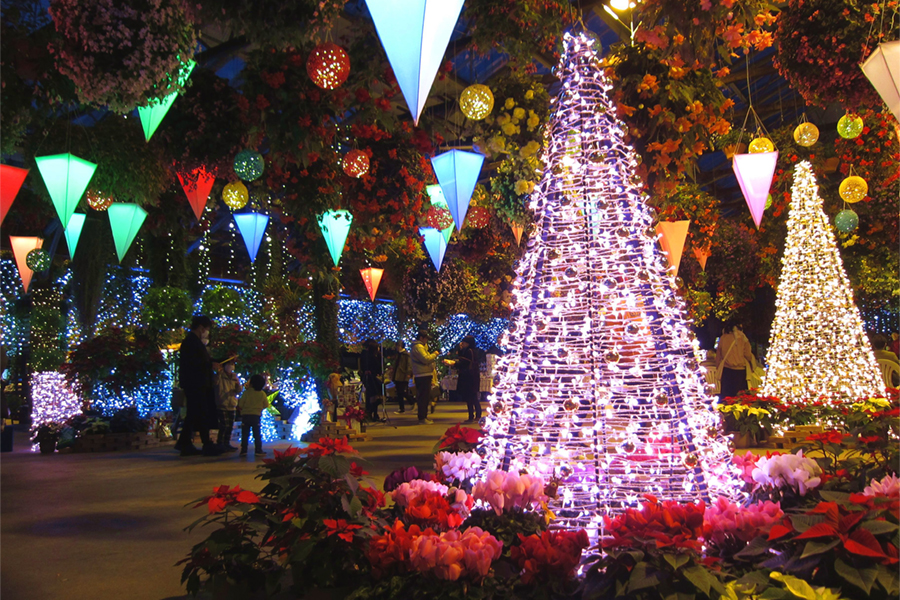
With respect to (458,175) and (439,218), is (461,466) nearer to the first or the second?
(458,175)

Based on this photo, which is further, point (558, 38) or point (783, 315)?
point (783, 315)

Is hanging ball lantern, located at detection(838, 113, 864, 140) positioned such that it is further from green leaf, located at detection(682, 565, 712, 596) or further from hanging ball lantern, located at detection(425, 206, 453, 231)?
green leaf, located at detection(682, 565, 712, 596)

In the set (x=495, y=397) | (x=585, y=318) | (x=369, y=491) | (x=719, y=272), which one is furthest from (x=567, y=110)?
(x=719, y=272)

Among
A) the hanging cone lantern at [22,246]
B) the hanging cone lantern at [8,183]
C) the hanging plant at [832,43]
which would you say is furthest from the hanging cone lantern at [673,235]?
the hanging cone lantern at [22,246]

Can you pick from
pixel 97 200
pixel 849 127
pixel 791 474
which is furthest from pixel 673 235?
pixel 97 200

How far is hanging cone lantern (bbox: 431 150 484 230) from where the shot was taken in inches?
197

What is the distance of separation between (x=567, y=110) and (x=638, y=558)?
2.06 meters

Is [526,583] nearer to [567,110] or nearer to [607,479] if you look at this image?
[607,479]

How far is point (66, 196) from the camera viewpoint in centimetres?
421

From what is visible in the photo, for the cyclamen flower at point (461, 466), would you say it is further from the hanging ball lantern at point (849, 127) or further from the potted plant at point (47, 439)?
Result: the potted plant at point (47, 439)

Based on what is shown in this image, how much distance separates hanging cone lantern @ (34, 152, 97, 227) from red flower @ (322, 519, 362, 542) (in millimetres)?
3125

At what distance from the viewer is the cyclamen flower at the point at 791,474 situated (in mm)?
2262

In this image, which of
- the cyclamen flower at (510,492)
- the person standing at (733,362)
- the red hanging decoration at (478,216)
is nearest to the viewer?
the cyclamen flower at (510,492)

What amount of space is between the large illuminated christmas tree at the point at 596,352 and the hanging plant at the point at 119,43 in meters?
1.76
